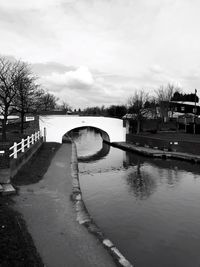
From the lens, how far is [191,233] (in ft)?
34.4

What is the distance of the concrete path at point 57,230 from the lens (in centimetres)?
661

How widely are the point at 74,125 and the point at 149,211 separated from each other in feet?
107

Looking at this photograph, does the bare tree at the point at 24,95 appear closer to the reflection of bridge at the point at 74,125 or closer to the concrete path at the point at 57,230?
the reflection of bridge at the point at 74,125

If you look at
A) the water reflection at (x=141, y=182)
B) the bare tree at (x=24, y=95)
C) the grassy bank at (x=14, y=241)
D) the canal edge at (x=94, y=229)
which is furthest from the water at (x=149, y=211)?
the bare tree at (x=24, y=95)

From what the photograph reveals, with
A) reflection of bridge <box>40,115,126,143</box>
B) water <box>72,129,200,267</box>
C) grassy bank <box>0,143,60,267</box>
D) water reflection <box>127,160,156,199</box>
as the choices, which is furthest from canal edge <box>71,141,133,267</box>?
reflection of bridge <box>40,115,126,143</box>

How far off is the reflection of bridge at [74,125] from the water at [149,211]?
20321mm

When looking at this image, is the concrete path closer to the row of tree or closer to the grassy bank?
the grassy bank

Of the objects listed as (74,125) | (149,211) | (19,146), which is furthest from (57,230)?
(74,125)

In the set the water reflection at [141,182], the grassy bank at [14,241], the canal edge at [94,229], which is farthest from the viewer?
the water reflection at [141,182]

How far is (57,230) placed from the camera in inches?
323

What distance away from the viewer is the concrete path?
6613 millimetres

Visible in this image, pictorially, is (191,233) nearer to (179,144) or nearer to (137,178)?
(137,178)

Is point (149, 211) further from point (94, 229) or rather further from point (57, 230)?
point (57, 230)

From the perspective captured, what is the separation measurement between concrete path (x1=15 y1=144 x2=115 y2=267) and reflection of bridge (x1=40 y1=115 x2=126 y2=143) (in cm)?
3026
